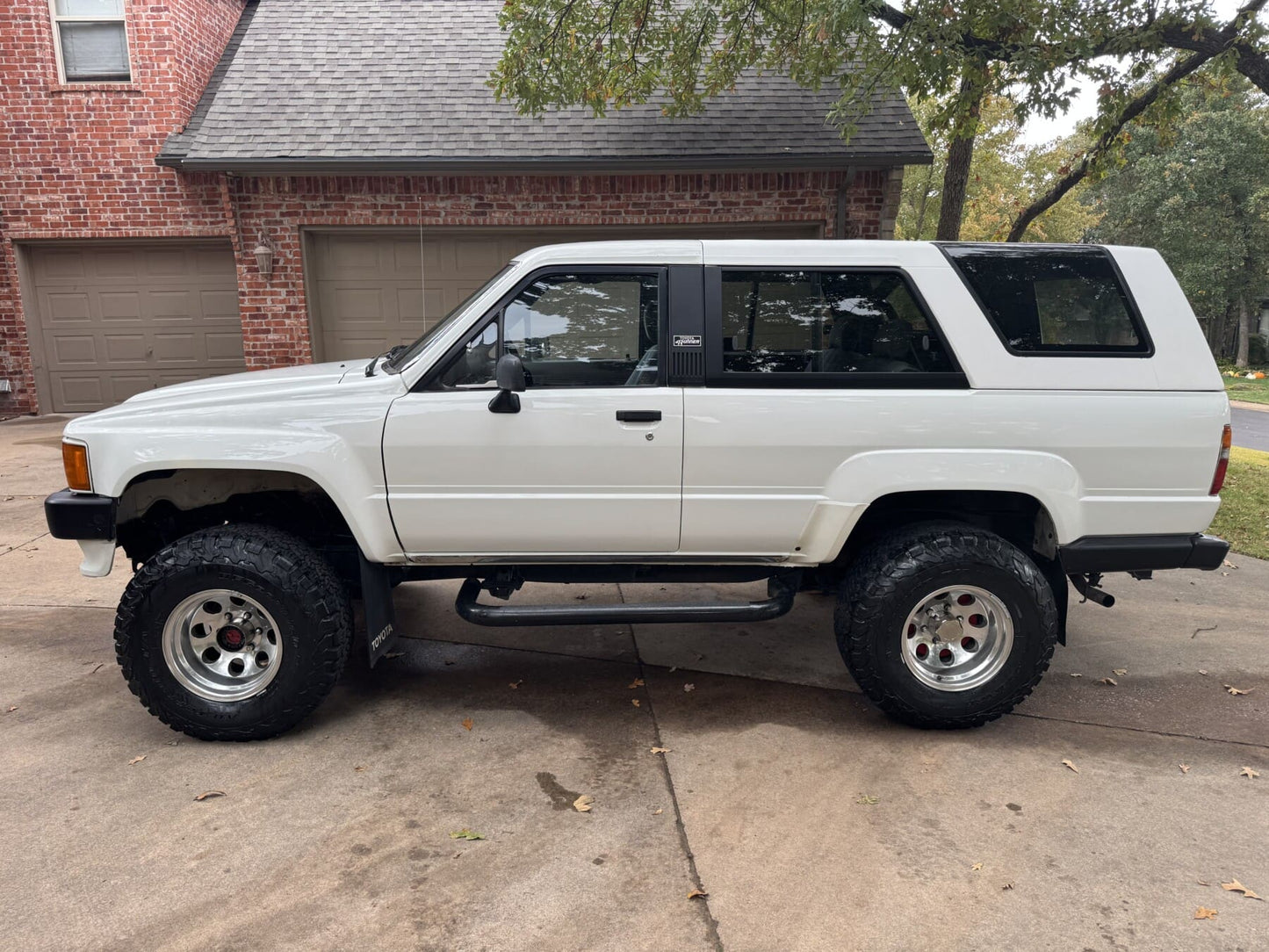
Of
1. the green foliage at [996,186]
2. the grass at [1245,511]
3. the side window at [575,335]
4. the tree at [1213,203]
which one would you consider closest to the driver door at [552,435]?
the side window at [575,335]

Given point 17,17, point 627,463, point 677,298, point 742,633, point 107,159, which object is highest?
point 17,17

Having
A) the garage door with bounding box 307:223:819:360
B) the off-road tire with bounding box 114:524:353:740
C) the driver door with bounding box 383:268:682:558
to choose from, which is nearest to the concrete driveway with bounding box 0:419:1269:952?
the off-road tire with bounding box 114:524:353:740

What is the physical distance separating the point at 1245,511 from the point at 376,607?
7.77m

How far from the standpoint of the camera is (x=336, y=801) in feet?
10.6

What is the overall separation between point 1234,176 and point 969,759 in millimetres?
32922

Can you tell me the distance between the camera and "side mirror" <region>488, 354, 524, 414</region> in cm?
341

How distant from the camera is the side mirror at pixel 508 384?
3.41 m

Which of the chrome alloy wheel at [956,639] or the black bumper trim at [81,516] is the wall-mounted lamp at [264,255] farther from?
the chrome alloy wheel at [956,639]

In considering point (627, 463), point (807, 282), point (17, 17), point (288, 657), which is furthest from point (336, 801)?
point (17, 17)

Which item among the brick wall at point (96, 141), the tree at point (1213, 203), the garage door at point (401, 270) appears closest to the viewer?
the garage door at point (401, 270)

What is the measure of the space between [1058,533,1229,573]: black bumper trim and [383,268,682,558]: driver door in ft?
5.65

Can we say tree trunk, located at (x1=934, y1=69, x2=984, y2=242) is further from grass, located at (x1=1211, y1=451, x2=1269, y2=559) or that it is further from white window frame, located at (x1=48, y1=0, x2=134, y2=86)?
white window frame, located at (x1=48, y1=0, x2=134, y2=86)

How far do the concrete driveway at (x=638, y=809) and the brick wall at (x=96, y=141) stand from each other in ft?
24.4

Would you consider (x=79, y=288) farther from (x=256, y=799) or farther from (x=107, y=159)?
(x=256, y=799)
